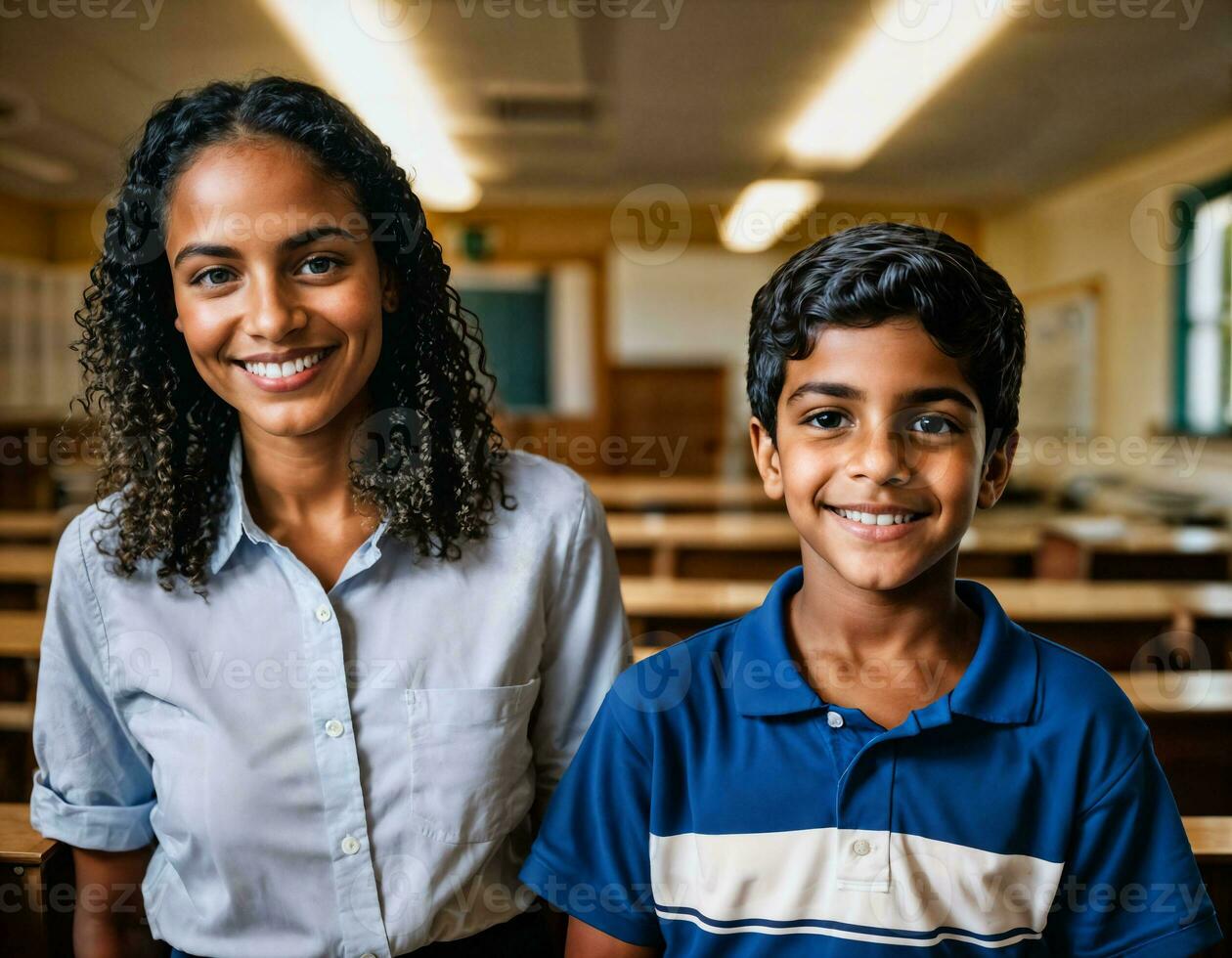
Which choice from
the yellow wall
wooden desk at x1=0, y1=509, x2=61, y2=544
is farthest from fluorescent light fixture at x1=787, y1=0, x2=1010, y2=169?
wooden desk at x1=0, y1=509, x2=61, y2=544

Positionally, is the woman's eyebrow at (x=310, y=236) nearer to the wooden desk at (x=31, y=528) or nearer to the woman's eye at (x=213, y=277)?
the woman's eye at (x=213, y=277)

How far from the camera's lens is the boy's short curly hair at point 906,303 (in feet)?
2.90

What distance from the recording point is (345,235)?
946 mm

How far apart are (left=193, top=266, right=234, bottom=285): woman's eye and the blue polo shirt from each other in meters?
0.58

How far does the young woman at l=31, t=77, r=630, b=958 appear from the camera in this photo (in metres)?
0.94

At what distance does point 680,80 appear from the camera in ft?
14.8

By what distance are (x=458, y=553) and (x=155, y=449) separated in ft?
1.21

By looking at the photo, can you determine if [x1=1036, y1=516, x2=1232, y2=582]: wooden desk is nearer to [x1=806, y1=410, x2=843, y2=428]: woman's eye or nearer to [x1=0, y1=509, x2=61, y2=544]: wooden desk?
[x1=806, y1=410, x2=843, y2=428]: woman's eye

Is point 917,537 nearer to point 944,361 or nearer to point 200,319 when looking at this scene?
point 944,361

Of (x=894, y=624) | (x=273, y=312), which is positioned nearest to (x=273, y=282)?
(x=273, y=312)

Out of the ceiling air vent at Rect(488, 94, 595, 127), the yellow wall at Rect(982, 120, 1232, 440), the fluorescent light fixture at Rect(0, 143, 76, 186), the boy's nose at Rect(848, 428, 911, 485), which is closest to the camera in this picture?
the boy's nose at Rect(848, 428, 911, 485)

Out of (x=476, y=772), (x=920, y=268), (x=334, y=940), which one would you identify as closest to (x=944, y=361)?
(x=920, y=268)

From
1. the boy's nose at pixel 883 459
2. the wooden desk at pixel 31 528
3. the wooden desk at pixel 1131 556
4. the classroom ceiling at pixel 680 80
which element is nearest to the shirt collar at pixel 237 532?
the boy's nose at pixel 883 459

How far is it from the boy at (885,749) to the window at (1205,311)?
489 centimetres
